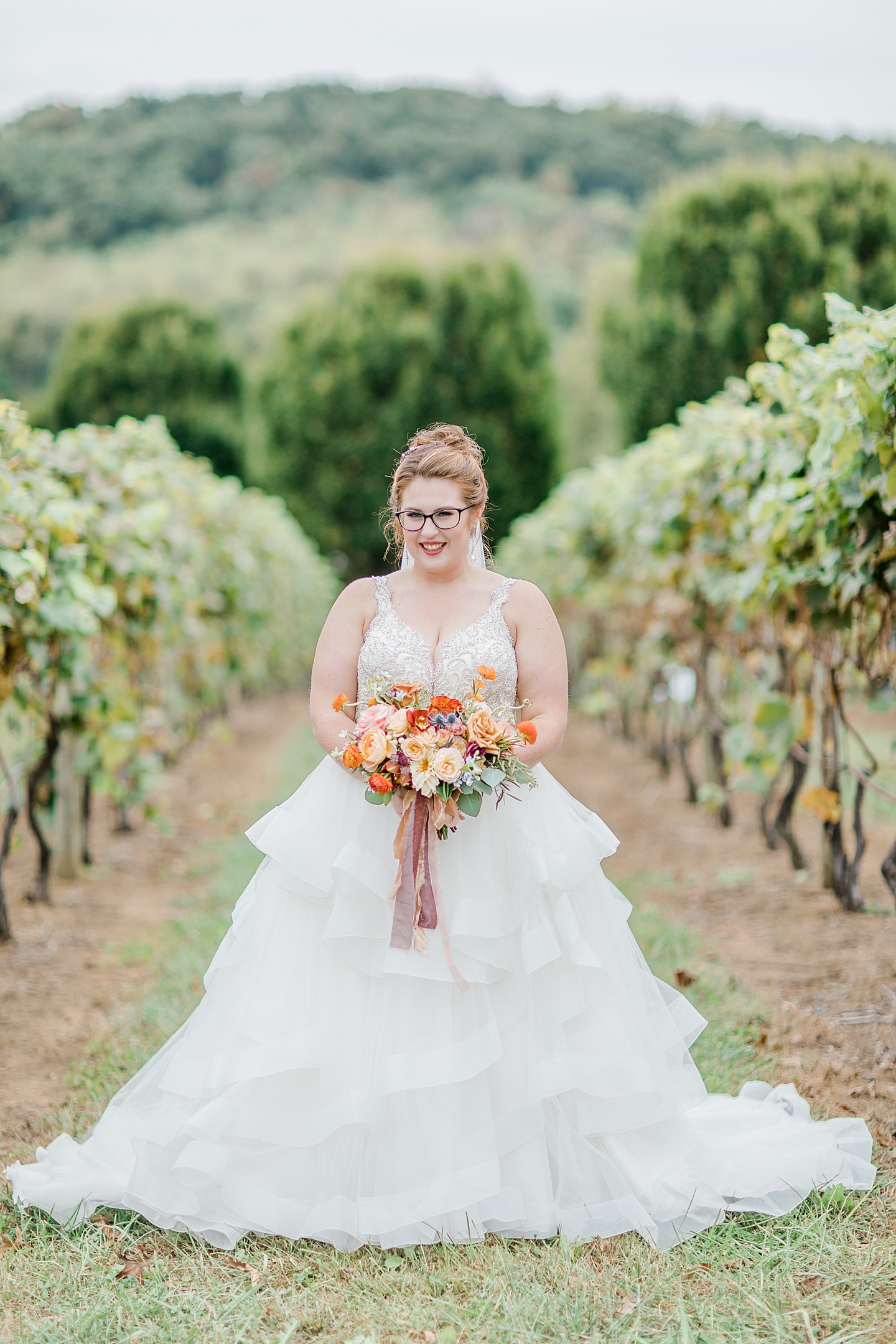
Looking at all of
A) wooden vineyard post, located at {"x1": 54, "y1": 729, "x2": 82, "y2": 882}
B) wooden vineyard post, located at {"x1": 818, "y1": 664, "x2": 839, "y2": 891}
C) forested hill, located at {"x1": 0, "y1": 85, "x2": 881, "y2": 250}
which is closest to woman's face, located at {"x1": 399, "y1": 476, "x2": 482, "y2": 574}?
wooden vineyard post, located at {"x1": 818, "y1": 664, "x2": 839, "y2": 891}

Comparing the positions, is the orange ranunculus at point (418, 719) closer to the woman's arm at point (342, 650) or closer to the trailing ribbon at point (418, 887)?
the trailing ribbon at point (418, 887)

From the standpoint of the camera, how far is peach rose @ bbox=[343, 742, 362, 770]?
8.41ft

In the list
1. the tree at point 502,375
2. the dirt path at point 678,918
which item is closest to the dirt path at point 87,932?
the dirt path at point 678,918

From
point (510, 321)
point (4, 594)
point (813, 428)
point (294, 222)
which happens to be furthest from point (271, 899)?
point (294, 222)

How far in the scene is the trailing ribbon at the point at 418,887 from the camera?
106 inches

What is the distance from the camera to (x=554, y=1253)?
2568mm

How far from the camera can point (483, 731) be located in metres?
2.56

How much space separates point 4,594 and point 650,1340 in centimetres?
339

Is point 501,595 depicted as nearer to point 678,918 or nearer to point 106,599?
point 106,599

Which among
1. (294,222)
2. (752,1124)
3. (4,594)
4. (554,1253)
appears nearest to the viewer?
(554,1253)

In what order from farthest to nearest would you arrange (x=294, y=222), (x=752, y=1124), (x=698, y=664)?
1. (x=294, y=222)
2. (x=698, y=664)
3. (x=752, y=1124)

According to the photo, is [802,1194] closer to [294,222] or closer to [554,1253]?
[554,1253]

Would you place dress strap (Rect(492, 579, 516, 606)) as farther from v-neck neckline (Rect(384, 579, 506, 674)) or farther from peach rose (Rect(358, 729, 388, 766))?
peach rose (Rect(358, 729, 388, 766))

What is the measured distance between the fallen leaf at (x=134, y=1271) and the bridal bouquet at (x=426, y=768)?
0.95 metres
